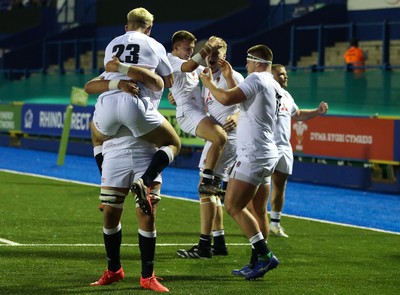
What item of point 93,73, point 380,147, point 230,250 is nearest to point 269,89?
point 230,250

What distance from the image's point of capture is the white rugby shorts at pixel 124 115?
9406 mm

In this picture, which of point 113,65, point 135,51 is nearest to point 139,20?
point 135,51

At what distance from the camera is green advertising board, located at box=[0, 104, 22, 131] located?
34.6 m

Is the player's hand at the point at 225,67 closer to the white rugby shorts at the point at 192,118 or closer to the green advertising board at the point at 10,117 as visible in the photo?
the white rugby shorts at the point at 192,118

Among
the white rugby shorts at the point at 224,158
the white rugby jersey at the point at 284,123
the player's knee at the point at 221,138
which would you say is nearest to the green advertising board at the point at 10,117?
the white rugby jersey at the point at 284,123

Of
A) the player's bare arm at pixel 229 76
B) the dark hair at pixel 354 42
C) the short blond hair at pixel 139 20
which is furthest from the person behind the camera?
the dark hair at pixel 354 42

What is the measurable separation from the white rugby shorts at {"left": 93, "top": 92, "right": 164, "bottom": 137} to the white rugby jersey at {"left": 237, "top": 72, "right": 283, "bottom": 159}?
121cm

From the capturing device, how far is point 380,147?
2147cm

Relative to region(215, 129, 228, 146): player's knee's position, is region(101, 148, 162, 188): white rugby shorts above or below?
below

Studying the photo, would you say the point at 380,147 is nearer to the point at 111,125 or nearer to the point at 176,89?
the point at 176,89

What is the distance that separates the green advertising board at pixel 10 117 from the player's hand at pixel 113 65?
2543cm

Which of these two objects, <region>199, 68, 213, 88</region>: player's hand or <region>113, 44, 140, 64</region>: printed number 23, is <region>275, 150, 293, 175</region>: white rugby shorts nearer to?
Answer: <region>199, 68, 213, 88</region>: player's hand

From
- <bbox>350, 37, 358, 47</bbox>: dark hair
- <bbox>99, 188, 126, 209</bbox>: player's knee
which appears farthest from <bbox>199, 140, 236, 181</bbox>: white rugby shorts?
<bbox>350, 37, 358, 47</bbox>: dark hair

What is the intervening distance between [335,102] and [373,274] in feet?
39.9
